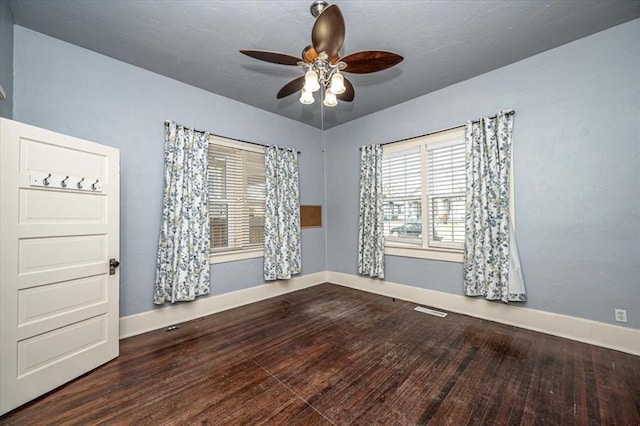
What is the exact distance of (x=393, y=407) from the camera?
167 centimetres

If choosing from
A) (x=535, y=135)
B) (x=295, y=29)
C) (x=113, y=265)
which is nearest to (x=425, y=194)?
(x=535, y=135)

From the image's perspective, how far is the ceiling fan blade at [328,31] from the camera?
1.49 meters

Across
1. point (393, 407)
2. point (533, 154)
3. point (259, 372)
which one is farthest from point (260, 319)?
point (533, 154)

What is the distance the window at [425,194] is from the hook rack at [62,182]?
3.62 metres

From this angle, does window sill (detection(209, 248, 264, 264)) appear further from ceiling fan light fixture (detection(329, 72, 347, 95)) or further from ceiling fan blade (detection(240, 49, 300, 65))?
ceiling fan light fixture (detection(329, 72, 347, 95))

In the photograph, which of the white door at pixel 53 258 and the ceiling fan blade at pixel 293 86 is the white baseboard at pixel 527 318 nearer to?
the ceiling fan blade at pixel 293 86

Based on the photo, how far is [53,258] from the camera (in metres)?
1.95

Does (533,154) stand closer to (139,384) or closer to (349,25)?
(349,25)

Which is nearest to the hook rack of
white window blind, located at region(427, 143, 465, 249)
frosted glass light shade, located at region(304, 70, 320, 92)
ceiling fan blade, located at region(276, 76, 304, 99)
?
ceiling fan blade, located at region(276, 76, 304, 99)

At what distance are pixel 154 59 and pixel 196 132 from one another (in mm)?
838

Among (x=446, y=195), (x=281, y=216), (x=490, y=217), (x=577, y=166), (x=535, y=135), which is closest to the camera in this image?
(x=577, y=166)

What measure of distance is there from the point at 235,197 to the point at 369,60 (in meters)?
2.58

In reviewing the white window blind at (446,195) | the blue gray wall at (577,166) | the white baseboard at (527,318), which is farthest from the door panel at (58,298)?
the blue gray wall at (577,166)

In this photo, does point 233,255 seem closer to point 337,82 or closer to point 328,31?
point 337,82
